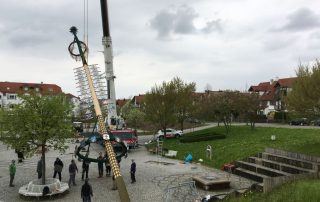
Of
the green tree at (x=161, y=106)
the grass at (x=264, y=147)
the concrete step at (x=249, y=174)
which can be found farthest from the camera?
the green tree at (x=161, y=106)

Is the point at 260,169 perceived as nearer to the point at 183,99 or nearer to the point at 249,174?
the point at 249,174

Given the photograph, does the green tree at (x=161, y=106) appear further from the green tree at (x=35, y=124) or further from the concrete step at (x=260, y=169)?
the green tree at (x=35, y=124)

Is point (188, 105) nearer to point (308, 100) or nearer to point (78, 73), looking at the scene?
point (78, 73)

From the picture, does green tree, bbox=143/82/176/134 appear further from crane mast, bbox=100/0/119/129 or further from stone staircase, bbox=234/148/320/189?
stone staircase, bbox=234/148/320/189

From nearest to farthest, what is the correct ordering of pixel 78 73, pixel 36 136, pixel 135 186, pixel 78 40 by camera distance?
pixel 36 136 → pixel 135 186 → pixel 78 40 → pixel 78 73

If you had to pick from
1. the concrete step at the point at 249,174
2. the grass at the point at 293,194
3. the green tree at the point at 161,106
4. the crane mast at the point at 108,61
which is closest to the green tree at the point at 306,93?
the concrete step at the point at 249,174

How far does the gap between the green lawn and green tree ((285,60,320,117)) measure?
2744 mm

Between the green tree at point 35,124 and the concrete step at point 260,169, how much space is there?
470 inches

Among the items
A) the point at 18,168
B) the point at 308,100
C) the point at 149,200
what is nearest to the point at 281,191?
the point at 149,200

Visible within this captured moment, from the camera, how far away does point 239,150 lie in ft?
112

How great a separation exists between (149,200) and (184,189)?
2110 mm

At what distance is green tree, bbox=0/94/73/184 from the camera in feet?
77.4

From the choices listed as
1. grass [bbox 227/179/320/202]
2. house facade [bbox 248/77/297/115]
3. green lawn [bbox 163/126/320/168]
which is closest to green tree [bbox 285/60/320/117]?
green lawn [bbox 163/126/320/168]

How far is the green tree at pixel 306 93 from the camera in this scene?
84.7 ft
